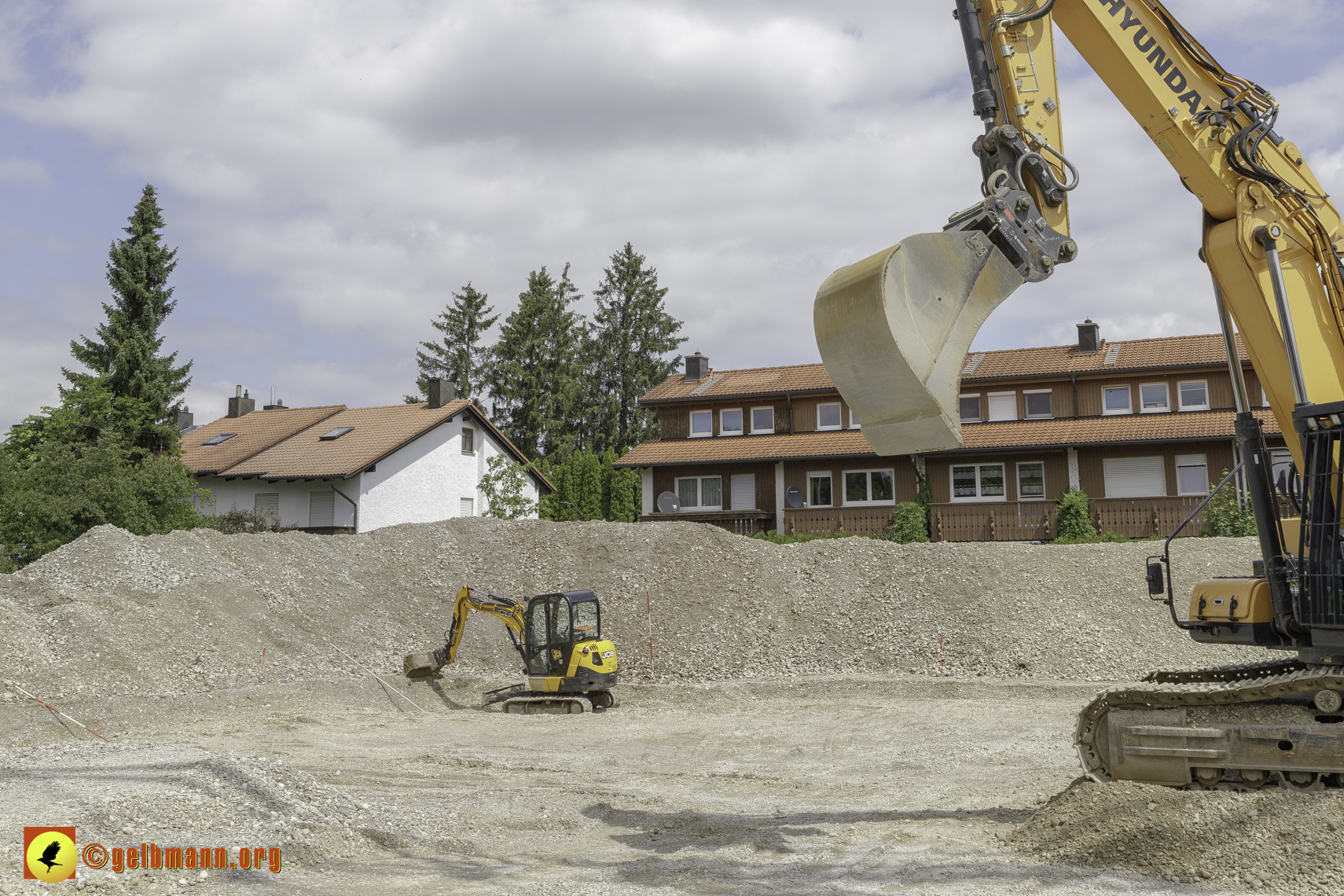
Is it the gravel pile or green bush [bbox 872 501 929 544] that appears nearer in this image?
the gravel pile

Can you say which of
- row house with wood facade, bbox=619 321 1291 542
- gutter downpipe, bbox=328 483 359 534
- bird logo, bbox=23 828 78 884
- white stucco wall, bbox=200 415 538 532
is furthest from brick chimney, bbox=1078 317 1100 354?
bird logo, bbox=23 828 78 884

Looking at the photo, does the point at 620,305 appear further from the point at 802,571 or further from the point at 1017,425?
the point at 802,571

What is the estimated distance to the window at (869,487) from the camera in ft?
102

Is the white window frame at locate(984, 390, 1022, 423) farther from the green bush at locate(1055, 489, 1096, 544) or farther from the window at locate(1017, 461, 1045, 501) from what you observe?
the green bush at locate(1055, 489, 1096, 544)

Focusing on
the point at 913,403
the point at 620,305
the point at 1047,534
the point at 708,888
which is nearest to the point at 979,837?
the point at 708,888

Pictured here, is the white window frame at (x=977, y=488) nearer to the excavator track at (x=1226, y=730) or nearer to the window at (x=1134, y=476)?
the window at (x=1134, y=476)

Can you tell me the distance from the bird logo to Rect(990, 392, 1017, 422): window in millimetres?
29370

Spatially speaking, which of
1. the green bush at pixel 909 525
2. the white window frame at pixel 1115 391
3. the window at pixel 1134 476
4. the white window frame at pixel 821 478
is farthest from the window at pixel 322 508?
the white window frame at pixel 1115 391

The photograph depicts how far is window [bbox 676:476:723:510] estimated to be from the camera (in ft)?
109

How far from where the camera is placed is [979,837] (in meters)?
7.39

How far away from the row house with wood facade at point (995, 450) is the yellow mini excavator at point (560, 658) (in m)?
12.6

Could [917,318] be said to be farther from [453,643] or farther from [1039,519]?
[1039,519]

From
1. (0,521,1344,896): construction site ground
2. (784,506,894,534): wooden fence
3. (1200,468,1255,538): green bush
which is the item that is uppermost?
(784,506,894,534): wooden fence

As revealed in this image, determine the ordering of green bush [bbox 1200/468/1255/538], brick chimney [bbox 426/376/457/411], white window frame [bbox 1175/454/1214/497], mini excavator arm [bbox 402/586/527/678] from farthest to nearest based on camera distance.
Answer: brick chimney [bbox 426/376/457/411]
white window frame [bbox 1175/454/1214/497]
green bush [bbox 1200/468/1255/538]
mini excavator arm [bbox 402/586/527/678]
